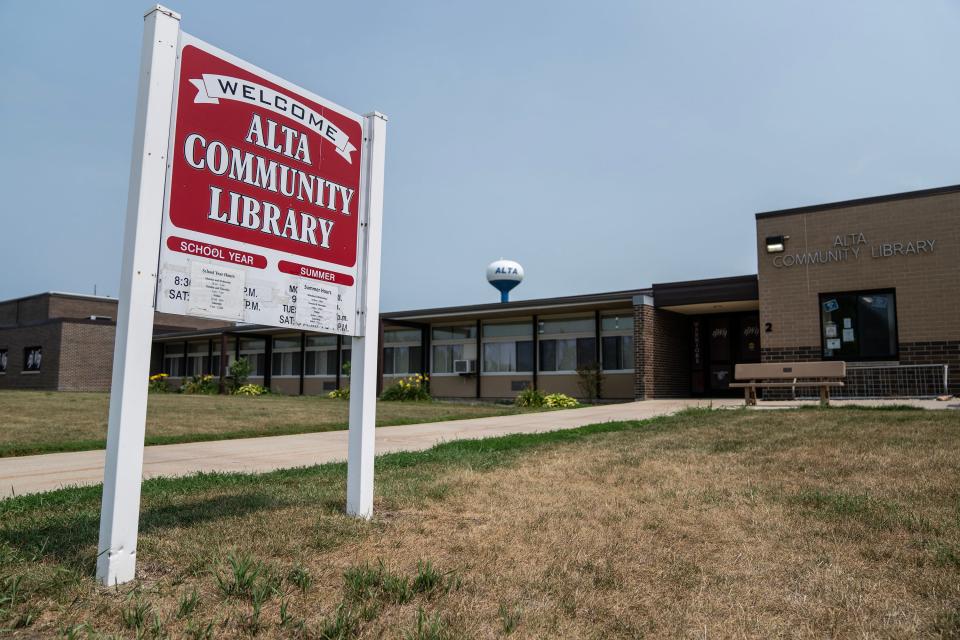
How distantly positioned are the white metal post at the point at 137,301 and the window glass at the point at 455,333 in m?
23.1

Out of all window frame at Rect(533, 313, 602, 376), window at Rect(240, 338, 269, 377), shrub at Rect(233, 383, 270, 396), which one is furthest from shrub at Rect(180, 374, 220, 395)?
window frame at Rect(533, 313, 602, 376)

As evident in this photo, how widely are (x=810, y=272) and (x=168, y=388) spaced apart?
32.5 m

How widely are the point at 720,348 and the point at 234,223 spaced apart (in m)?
21.3

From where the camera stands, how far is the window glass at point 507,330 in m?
25.2

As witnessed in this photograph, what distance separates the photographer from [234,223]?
3.77 metres

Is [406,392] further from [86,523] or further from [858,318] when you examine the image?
[86,523]

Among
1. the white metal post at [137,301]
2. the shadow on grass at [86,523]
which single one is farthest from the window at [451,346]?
the white metal post at [137,301]

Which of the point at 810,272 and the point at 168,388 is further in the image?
the point at 168,388

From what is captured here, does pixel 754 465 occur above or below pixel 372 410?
below

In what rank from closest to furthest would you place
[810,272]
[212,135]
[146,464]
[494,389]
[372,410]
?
1. [212,135]
2. [372,410]
3. [146,464]
4. [810,272]
5. [494,389]

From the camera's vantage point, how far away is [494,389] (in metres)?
25.7

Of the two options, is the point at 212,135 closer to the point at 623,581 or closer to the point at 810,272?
the point at 623,581

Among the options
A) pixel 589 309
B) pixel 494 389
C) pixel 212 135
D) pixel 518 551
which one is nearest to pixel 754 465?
pixel 518 551

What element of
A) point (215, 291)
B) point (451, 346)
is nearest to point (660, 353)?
point (451, 346)
